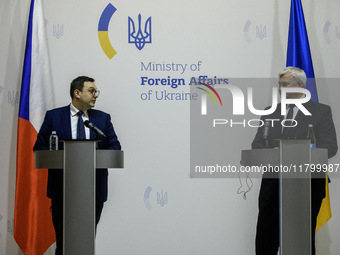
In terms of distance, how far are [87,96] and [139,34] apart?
1.07 meters

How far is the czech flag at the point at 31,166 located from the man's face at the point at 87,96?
0.70 m

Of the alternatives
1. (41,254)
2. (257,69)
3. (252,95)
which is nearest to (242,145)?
(252,95)

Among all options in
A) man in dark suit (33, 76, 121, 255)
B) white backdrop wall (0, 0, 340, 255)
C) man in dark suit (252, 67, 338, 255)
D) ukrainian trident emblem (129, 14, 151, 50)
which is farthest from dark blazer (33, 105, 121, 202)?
man in dark suit (252, 67, 338, 255)

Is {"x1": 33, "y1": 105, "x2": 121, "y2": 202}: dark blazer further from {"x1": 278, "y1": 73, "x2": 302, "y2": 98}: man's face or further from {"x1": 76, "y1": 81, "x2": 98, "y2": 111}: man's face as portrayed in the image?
{"x1": 278, "y1": 73, "x2": 302, "y2": 98}: man's face

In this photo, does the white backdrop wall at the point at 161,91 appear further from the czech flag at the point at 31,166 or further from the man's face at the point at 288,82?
the man's face at the point at 288,82

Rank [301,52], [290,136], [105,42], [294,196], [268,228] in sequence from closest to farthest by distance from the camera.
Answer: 1. [294,196]
2. [290,136]
3. [268,228]
4. [301,52]
5. [105,42]

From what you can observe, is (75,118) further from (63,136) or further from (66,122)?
(63,136)

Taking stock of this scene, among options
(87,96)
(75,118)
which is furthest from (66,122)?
(87,96)

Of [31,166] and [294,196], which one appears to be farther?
[31,166]

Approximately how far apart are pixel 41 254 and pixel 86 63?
72.9 inches

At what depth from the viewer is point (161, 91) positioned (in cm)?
427

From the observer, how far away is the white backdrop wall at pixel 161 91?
13.8ft

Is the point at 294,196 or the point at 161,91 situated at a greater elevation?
the point at 161,91

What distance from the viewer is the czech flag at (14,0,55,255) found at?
12.9 feet
